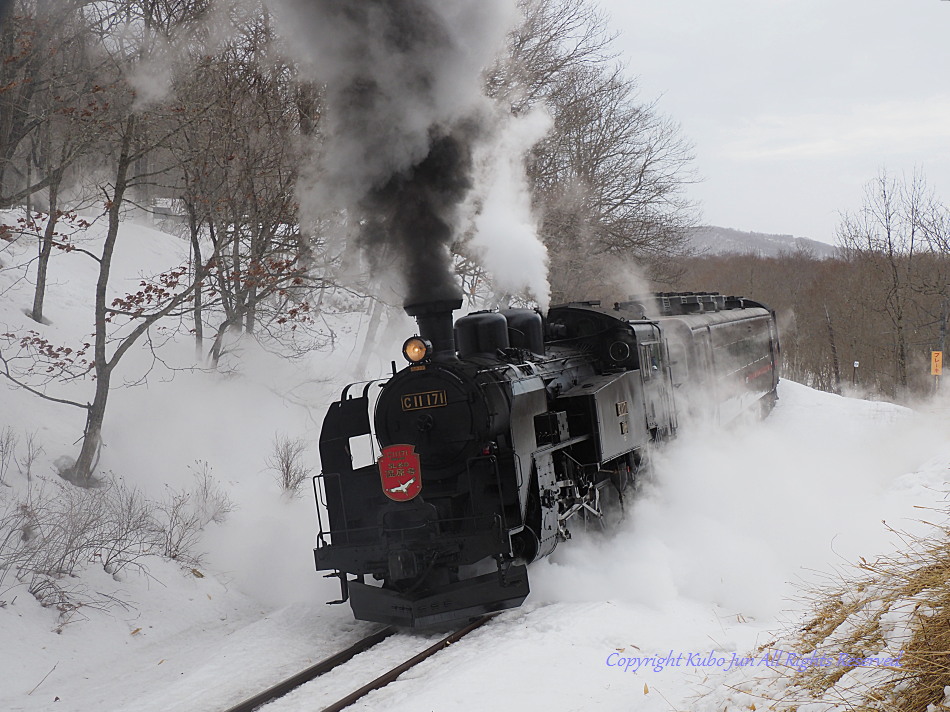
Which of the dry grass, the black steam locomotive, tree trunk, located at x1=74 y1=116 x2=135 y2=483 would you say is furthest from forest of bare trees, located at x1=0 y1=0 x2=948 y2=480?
the dry grass

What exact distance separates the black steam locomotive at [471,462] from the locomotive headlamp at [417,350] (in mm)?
10

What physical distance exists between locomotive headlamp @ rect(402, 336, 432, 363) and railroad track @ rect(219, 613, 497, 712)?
96.8 inches

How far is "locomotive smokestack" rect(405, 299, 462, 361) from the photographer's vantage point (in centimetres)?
767

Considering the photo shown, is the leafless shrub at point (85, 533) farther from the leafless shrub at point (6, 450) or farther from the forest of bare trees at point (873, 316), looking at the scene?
the forest of bare trees at point (873, 316)

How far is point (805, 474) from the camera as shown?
1249cm

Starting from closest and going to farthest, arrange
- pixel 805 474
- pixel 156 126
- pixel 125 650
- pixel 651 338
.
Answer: pixel 125 650 → pixel 651 338 → pixel 156 126 → pixel 805 474

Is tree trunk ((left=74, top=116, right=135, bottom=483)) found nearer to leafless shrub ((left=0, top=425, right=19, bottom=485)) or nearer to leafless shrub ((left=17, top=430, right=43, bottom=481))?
leafless shrub ((left=17, top=430, right=43, bottom=481))

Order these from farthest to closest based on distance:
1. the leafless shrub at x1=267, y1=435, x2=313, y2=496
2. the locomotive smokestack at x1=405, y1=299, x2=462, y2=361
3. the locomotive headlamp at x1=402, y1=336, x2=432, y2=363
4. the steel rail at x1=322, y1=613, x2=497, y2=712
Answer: the leafless shrub at x1=267, y1=435, x2=313, y2=496, the locomotive smokestack at x1=405, y1=299, x2=462, y2=361, the locomotive headlamp at x1=402, y1=336, x2=432, y2=363, the steel rail at x1=322, y1=613, x2=497, y2=712

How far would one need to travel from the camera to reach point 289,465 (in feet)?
40.4

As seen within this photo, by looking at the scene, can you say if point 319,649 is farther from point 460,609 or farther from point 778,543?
point 778,543

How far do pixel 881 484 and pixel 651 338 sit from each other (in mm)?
5556

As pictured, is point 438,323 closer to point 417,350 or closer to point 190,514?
point 417,350

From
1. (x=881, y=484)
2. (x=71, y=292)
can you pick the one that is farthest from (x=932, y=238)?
(x=71, y=292)

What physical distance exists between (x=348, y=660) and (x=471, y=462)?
6.35 ft
